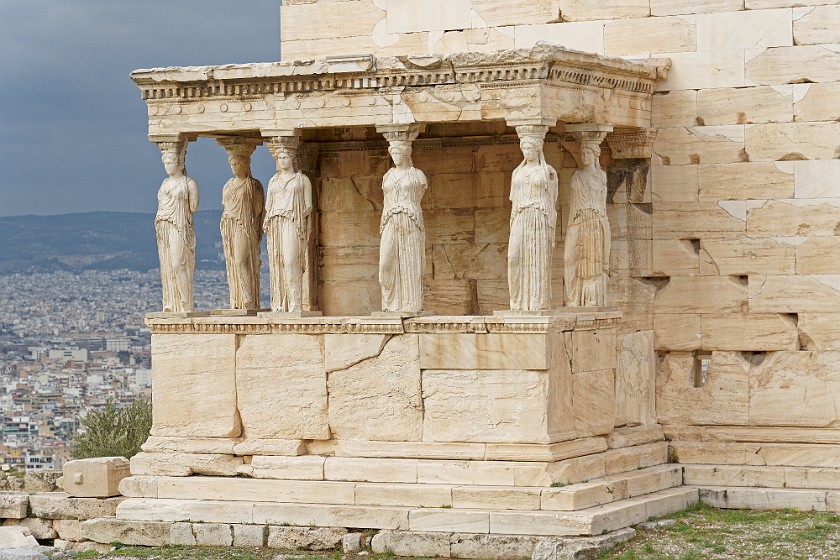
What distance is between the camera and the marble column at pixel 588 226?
17875mm

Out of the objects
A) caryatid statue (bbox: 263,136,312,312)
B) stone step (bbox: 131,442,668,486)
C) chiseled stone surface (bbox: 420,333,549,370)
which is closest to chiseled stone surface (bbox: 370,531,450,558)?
stone step (bbox: 131,442,668,486)

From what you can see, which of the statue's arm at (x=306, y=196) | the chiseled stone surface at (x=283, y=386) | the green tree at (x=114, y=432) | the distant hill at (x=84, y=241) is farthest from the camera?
the distant hill at (x=84, y=241)

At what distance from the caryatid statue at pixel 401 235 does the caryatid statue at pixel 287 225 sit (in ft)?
2.60

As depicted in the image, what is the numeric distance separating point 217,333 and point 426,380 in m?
1.94

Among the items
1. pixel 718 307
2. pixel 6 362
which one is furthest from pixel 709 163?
pixel 6 362

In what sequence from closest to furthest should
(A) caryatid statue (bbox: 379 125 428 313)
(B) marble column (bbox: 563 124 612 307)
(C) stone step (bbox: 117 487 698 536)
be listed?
(C) stone step (bbox: 117 487 698 536)
(A) caryatid statue (bbox: 379 125 428 313)
(B) marble column (bbox: 563 124 612 307)

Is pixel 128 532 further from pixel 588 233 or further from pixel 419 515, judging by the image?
pixel 588 233

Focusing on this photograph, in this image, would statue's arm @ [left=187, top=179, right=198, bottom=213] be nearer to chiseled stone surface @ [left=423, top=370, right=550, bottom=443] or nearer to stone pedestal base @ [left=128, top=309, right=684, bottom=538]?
stone pedestal base @ [left=128, top=309, right=684, bottom=538]

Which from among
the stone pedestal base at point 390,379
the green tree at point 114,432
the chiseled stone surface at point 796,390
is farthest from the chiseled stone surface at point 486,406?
the green tree at point 114,432

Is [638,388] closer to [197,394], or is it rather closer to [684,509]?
[684,509]

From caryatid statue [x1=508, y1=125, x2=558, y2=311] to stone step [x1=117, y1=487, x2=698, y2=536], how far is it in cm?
172

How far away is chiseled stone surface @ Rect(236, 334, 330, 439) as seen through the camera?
17594 mm

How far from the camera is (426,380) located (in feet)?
56.5

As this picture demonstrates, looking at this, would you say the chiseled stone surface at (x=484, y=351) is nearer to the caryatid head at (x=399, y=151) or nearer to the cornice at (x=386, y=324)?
the cornice at (x=386, y=324)
